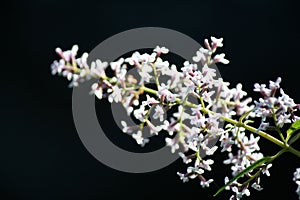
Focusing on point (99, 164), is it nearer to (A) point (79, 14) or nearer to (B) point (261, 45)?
(A) point (79, 14)

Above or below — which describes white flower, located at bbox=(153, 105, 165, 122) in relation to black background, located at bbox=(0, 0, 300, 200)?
below

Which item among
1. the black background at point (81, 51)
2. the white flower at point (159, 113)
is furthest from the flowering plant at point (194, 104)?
the black background at point (81, 51)

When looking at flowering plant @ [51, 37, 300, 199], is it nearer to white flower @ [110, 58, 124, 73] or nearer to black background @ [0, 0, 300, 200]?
white flower @ [110, 58, 124, 73]

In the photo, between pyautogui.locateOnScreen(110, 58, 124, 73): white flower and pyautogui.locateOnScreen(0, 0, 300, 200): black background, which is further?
pyautogui.locateOnScreen(0, 0, 300, 200): black background

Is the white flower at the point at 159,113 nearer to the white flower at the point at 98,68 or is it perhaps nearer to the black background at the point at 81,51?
the white flower at the point at 98,68

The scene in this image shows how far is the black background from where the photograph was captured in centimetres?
263

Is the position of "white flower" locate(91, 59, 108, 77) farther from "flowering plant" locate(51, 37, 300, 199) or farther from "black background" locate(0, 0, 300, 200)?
"black background" locate(0, 0, 300, 200)

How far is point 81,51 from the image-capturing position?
2.79m

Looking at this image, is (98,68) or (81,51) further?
(81,51)

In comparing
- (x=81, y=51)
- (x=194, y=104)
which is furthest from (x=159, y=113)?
(x=81, y=51)

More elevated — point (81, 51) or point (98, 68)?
point (81, 51)

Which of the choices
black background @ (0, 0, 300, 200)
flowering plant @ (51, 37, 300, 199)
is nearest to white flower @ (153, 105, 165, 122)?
flowering plant @ (51, 37, 300, 199)

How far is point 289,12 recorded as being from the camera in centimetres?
275

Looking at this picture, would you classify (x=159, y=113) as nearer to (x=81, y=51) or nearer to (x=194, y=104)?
(x=194, y=104)
